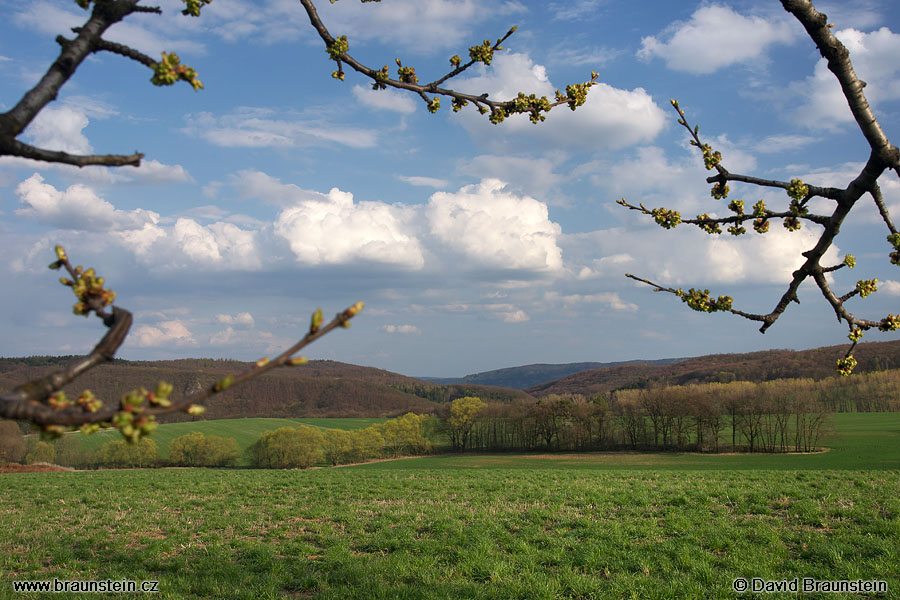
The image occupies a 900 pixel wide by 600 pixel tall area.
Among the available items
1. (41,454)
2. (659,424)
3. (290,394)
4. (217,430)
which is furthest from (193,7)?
(290,394)

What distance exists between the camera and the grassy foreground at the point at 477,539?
292 inches

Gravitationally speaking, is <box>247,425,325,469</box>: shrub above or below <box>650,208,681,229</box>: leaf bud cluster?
below

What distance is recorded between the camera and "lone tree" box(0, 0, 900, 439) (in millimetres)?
1691

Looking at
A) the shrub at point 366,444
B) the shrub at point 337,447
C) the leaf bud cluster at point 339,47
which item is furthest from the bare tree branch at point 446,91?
the shrub at point 366,444

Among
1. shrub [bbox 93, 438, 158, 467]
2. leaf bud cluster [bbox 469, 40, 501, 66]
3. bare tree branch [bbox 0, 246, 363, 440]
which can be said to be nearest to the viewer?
bare tree branch [bbox 0, 246, 363, 440]

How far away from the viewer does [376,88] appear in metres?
4.17

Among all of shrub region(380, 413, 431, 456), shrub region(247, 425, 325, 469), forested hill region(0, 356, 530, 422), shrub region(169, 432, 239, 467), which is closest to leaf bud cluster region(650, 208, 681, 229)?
shrub region(247, 425, 325, 469)

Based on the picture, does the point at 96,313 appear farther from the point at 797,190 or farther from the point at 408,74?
the point at 797,190

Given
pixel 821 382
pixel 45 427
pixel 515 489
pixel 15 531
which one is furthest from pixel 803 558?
pixel 821 382

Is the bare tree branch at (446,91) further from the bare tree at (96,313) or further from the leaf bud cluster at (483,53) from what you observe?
the bare tree at (96,313)

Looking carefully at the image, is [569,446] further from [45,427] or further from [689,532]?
[45,427]

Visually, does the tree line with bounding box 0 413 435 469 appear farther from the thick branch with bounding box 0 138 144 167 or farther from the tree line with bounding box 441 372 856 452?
the thick branch with bounding box 0 138 144 167

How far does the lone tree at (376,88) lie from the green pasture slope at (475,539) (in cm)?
507

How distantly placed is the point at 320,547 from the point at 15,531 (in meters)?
7.16
